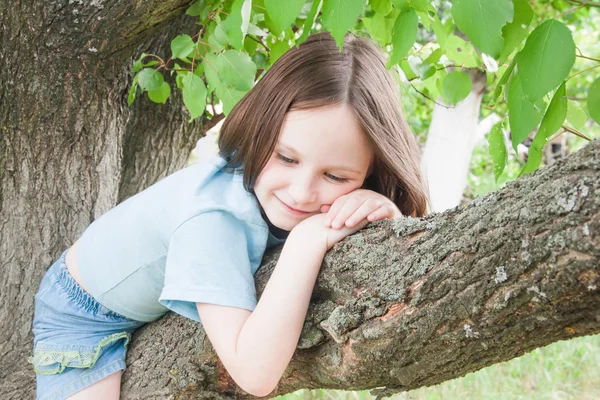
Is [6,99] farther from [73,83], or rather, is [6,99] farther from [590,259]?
[590,259]

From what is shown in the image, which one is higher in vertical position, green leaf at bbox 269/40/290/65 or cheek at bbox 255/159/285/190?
green leaf at bbox 269/40/290/65

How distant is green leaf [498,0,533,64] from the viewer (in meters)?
1.12

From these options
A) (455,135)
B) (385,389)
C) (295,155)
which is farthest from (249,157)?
(455,135)

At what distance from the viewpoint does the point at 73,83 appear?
1936mm

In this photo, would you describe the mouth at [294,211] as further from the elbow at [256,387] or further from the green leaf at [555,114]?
the green leaf at [555,114]

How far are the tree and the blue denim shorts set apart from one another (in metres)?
0.07

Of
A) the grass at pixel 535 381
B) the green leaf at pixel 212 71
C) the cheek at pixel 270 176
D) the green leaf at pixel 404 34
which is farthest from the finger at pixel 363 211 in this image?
the grass at pixel 535 381

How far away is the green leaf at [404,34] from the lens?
4.06ft

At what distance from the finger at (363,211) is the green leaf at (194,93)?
624mm

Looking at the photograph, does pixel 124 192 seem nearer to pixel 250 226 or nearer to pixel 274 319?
pixel 250 226

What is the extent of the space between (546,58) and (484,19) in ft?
0.36

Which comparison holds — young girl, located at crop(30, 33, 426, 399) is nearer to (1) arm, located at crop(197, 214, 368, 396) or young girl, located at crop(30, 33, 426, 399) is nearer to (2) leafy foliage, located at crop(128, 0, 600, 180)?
(1) arm, located at crop(197, 214, 368, 396)

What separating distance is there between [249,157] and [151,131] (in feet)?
3.16

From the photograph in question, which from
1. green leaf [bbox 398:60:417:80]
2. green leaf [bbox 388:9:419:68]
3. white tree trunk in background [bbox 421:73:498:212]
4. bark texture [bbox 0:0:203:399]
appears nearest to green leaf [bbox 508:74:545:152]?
green leaf [bbox 388:9:419:68]
